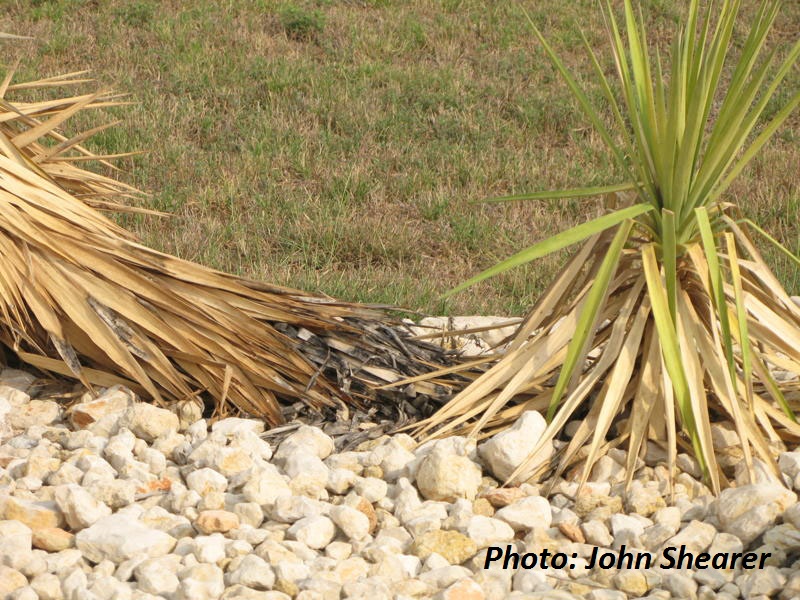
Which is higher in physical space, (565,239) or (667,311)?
(565,239)

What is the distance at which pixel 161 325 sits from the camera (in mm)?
2930

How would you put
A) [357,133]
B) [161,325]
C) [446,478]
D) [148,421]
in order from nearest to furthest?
[446,478] < [148,421] < [161,325] < [357,133]

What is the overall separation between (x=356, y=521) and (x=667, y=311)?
34.6 inches

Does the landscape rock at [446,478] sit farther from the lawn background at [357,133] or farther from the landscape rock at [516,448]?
the lawn background at [357,133]

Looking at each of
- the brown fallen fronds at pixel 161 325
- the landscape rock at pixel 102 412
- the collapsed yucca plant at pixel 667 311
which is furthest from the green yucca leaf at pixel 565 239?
the landscape rock at pixel 102 412

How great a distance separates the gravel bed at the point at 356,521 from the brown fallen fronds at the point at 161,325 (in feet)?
0.67

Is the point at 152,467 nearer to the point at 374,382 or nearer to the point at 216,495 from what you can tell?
the point at 216,495

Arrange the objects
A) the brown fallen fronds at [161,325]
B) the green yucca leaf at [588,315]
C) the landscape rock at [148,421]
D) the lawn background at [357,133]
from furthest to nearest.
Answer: the lawn background at [357,133], the brown fallen fronds at [161,325], the landscape rock at [148,421], the green yucca leaf at [588,315]

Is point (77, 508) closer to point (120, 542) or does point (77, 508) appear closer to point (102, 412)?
point (120, 542)

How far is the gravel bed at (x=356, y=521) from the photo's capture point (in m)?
2.08

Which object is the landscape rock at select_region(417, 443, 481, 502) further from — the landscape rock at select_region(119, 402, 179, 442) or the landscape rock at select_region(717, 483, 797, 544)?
the landscape rock at select_region(119, 402, 179, 442)

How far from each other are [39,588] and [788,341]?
181cm

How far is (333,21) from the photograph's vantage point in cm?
798

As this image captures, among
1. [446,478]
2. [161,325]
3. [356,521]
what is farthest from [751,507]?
[161,325]
